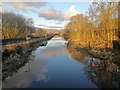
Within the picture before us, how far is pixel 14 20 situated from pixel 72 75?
74.7m

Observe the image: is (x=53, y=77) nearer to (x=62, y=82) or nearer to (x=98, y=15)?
(x=62, y=82)

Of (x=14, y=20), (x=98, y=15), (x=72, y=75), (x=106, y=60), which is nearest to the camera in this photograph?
(x=72, y=75)

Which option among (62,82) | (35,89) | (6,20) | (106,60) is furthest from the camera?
(6,20)

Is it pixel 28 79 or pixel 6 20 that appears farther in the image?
pixel 6 20

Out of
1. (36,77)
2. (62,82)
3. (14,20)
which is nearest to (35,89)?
(62,82)

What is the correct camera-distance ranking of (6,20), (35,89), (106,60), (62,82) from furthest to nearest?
1. (6,20)
2. (106,60)
3. (62,82)
4. (35,89)

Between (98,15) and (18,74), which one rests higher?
(98,15)

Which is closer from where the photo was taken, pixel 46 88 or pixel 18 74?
pixel 46 88

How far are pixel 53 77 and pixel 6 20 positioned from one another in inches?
2652

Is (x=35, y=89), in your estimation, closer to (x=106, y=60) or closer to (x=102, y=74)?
(x=102, y=74)

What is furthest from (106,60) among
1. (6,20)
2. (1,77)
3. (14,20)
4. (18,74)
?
(14,20)

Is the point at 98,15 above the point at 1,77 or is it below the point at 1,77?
above

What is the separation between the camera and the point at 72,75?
24.6 m

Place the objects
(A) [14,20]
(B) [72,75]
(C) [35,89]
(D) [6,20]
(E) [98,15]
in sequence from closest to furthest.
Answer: (C) [35,89]
(B) [72,75]
(E) [98,15]
(D) [6,20]
(A) [14,20]
